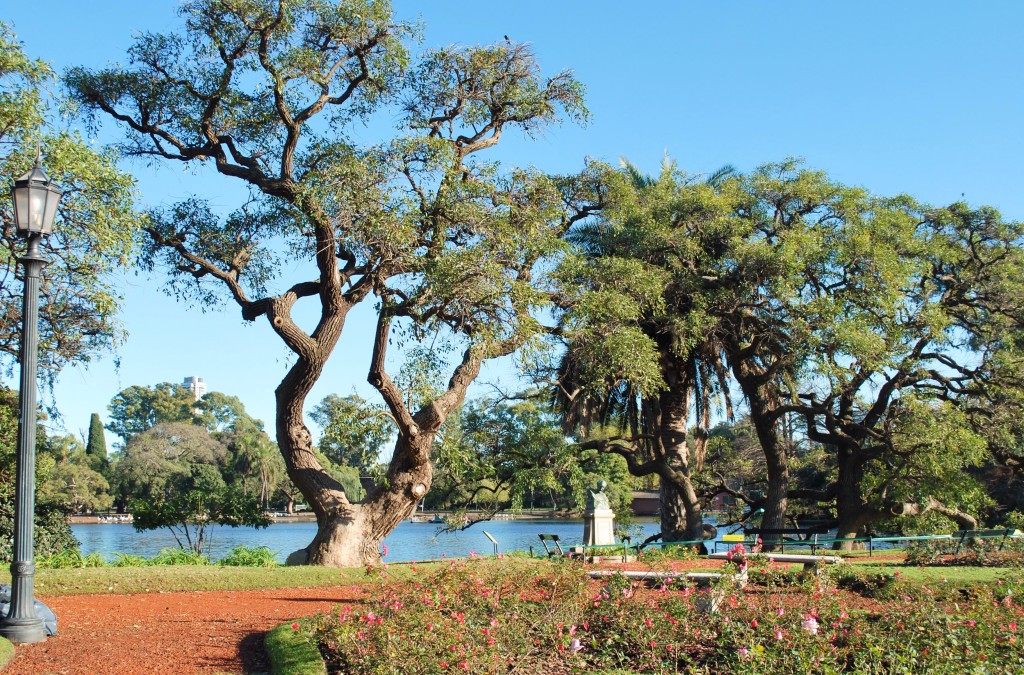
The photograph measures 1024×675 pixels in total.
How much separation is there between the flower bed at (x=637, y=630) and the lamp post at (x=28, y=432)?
8.39 feet

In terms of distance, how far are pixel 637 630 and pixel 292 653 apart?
281 cm

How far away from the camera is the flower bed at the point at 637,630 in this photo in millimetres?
6445

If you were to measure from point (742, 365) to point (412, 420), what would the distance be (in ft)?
33.4

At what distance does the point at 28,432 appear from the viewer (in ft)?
Answer: 25.5

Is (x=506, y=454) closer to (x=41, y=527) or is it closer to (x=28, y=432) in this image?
(x=41, y=527)

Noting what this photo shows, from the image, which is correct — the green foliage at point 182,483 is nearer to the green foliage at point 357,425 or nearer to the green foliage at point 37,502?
the green foliage at point 37,502

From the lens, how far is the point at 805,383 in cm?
2188

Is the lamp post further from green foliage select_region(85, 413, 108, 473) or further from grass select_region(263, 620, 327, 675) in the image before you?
green foliage select_region(85, 413, 108, 473)

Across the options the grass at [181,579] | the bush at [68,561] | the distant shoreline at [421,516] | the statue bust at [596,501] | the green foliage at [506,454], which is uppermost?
the green foliage at [506,454]

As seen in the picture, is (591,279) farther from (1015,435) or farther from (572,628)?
(572,628)

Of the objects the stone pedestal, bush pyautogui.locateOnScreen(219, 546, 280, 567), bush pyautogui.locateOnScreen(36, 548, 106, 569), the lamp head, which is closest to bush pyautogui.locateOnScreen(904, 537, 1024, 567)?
the stone pedestal

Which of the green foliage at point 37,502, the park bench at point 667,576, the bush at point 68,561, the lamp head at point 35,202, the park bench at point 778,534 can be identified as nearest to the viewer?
the lamp head at point 35,202

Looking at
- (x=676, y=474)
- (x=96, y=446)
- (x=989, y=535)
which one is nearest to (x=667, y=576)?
(x=989, y=535)

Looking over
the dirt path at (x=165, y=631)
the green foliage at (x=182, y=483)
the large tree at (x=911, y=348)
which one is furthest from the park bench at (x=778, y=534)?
the green foliage at (x=182, y=483)
